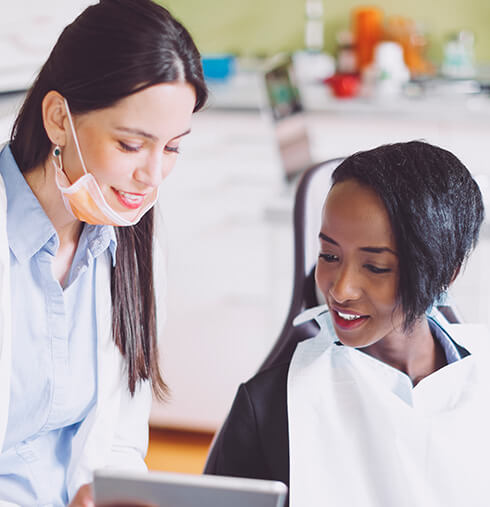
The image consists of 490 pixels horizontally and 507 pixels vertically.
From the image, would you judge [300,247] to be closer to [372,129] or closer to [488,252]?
[488,252]

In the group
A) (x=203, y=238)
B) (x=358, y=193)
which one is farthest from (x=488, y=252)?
(x=203, y=238)

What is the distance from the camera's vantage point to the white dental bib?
1013 mm

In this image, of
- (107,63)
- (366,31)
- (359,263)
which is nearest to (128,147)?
(107,63)

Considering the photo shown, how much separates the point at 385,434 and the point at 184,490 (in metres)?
0.41

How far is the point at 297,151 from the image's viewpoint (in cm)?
212

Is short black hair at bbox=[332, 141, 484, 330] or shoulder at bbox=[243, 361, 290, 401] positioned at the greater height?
short black hair at bbox=[332, 141, 484, 330]

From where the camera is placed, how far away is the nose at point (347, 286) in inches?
37.9

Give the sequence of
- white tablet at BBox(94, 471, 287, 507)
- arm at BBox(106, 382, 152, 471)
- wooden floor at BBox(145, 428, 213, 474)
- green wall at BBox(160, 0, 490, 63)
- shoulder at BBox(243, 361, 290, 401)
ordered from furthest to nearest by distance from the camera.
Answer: green wall at BBox(160, 0, 490, 63), wooden floor at BBox(145, 428, 213, 474), arm at BBox(106, 382, 152, 471), shoulder at BBox(243, 361, 290, 401), white tablet at BBox(94, 471, 287, 507)

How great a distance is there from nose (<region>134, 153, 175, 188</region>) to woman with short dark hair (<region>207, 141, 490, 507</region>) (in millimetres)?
243

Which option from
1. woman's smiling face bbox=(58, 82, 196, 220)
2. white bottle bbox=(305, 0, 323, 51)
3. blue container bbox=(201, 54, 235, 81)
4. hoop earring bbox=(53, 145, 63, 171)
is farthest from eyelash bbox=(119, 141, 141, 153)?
white bottle bbox=(305, 0, 323, 51)

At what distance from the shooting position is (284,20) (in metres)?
3.78

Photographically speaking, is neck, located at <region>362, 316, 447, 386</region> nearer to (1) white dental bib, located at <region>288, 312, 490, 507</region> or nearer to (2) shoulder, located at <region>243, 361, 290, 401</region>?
(1) white dental bib, located at <region>288, 312, 490, 507</region>

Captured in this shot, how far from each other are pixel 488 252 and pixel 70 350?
3.54 ft

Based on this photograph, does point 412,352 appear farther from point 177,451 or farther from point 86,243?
point 177,451
